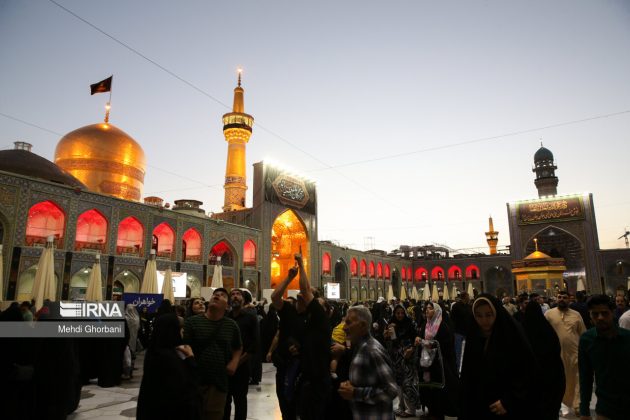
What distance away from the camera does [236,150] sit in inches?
1113

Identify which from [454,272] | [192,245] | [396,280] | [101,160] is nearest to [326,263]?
[192,245]

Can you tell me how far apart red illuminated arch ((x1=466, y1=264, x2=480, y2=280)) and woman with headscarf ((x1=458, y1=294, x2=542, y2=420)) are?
37.5m

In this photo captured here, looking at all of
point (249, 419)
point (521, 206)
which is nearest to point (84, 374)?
point (249, 419)

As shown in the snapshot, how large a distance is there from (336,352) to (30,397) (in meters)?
2.10

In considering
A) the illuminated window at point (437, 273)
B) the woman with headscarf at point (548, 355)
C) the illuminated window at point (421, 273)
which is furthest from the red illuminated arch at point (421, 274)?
the woman with headscarf at point (548, 355)

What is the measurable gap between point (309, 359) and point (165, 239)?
54.5ft

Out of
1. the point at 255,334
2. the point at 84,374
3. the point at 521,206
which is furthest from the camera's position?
the point at 521,206

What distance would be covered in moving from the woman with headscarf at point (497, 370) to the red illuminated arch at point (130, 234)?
16.4 meters

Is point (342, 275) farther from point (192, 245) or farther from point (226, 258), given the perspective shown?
point (192, 245)

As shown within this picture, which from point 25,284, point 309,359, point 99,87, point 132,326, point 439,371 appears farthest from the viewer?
point 99,87

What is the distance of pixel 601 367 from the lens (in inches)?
97.5

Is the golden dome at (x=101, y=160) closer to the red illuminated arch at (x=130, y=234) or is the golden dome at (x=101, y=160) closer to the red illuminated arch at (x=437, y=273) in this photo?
the red illuminated arch at (x=130, y=234)

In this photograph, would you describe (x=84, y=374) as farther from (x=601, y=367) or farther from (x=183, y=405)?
(x=601, y=367)

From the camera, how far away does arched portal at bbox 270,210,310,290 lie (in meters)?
25.3
